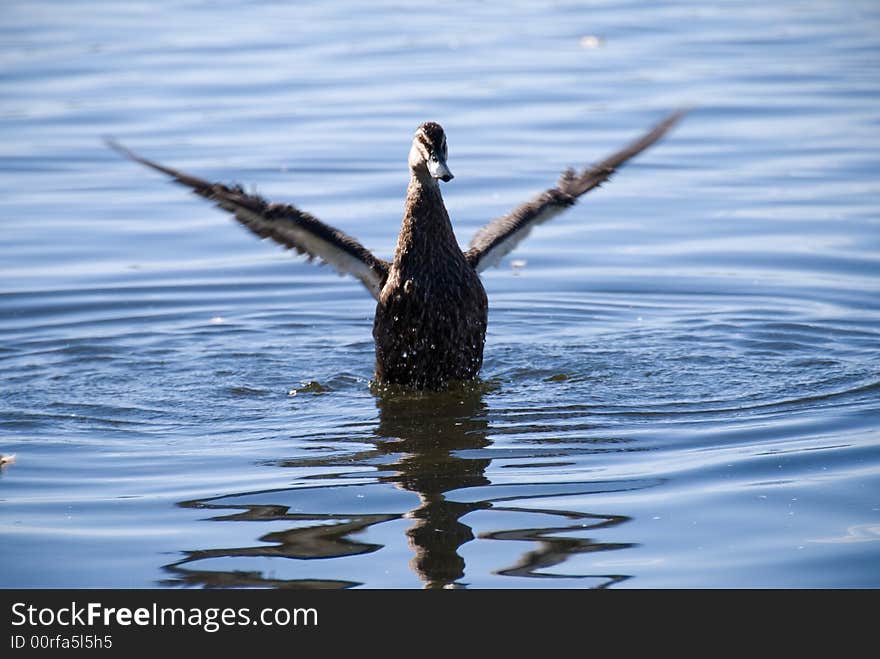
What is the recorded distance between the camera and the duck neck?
26.2 feet

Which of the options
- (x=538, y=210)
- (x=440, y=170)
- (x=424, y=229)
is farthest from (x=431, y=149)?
(x=538, y=210)

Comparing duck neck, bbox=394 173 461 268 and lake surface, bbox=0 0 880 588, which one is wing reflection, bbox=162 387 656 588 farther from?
duck neck, bbox=394 173 461 268

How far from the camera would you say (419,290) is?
313 inches

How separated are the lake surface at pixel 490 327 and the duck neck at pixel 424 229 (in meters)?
0.77

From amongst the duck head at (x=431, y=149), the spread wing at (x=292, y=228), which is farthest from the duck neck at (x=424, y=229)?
the spread wing at (x=292, y=228)

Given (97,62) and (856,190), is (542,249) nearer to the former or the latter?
(856,190)

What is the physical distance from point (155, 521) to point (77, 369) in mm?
2877

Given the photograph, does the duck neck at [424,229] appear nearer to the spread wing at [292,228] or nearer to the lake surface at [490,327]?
the spread wing at [292,228]

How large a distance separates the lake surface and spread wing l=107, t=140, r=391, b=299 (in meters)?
0.64

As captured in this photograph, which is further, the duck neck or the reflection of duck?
the duck neck

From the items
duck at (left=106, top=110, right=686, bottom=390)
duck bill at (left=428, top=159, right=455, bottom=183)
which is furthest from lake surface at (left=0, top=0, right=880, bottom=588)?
duck bill at (left=428, top=159, right=455, bottom=183)

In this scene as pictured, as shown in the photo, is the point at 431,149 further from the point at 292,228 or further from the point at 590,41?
the point at 590,41

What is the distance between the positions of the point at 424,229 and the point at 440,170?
0.69m
